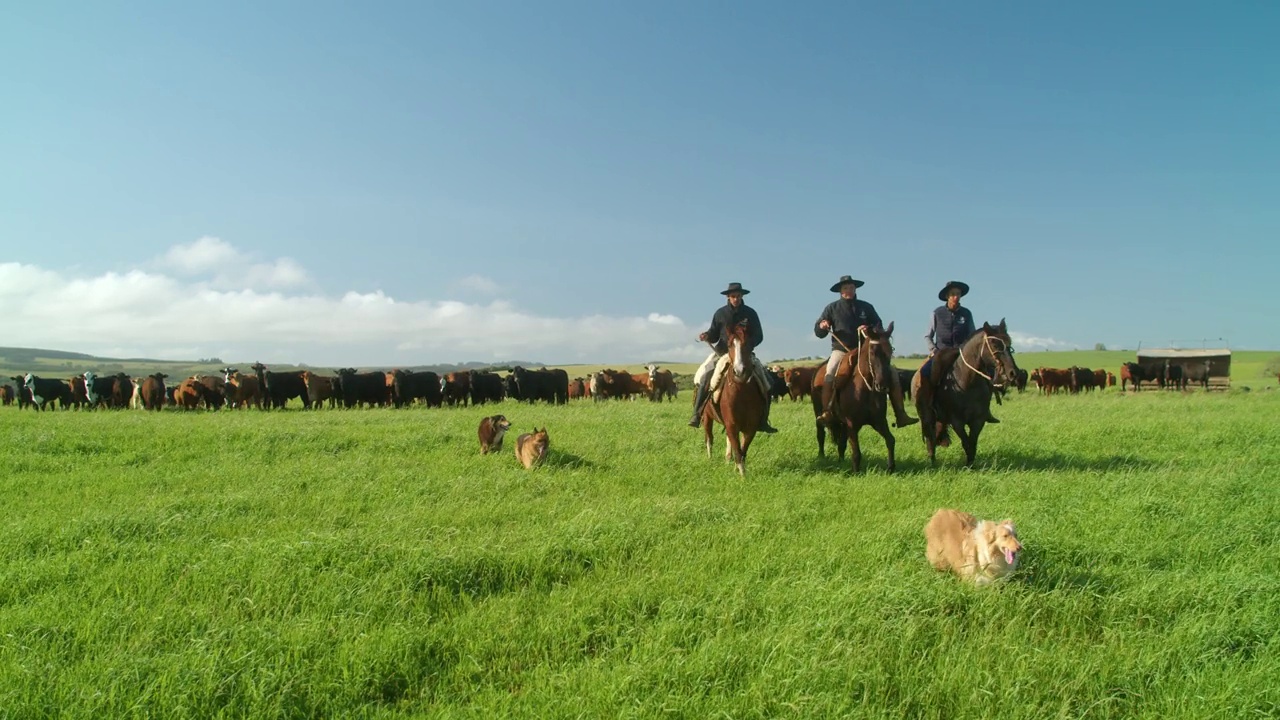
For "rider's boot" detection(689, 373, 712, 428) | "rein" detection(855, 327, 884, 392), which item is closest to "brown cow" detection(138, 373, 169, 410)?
"rider's boot" detection(689, 373, 712, 428)

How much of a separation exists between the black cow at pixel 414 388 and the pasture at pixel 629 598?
21132 millimetres

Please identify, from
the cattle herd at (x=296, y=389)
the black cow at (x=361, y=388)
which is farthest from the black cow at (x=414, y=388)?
the black cow at (x=361, y=388)

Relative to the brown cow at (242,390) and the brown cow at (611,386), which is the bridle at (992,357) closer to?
the brown cow at (611,386)

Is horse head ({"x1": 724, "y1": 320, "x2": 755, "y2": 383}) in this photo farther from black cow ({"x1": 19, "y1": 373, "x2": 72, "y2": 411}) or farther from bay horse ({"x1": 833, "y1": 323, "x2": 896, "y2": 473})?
black cow ({"x1": 19, "y1": 373, "x2": 72, "y2": 411})

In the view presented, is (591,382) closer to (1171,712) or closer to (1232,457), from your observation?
(1232,457)

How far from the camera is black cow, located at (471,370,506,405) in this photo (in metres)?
32.3

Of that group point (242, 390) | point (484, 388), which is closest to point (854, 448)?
point (484, 388)

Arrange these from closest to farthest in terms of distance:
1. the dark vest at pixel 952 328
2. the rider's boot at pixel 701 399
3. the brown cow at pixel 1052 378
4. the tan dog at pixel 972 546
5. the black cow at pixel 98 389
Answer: the tan dog at pixel 972 546 < the rider's boot at pixel 701 399 < the dark vest at pixel 952 328 < the black cow at pixel 98 389 < the brown cow at pixel 1052 378

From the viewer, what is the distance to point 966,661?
3.59m

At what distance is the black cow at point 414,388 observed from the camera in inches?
1185

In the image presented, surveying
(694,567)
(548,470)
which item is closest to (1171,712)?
(694,567)

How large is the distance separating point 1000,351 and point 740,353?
374 centimetres

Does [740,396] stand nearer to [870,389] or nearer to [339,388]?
[870,389]

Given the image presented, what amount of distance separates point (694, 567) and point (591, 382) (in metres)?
32.8
